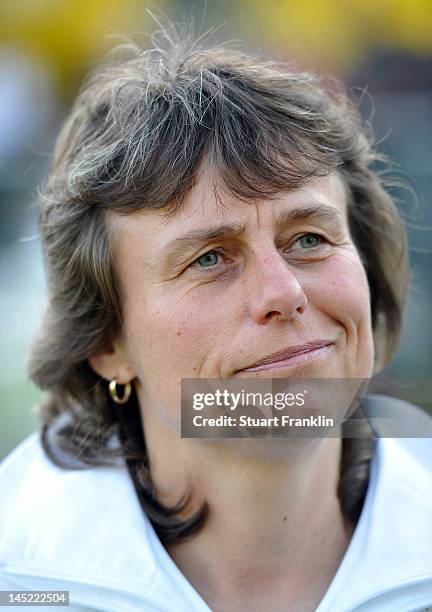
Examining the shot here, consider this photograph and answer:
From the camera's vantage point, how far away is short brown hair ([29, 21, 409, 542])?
2.00m

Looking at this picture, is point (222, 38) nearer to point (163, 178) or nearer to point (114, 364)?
point (114, 364)

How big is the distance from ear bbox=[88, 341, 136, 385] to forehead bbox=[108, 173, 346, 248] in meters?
0.41

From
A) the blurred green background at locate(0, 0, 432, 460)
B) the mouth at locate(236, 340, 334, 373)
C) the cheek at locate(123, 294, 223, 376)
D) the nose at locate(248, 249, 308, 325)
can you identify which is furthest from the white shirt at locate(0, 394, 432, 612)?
the blurred green background at locate(0, 0, 432, 460)

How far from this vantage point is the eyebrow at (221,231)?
1939 millimetres

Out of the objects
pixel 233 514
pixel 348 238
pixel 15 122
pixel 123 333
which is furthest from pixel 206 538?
pixel 15 122

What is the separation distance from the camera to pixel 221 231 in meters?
1.94

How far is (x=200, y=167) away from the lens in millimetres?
1979

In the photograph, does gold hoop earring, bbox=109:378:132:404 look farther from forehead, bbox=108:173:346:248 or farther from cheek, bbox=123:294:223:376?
forehead, bbox=108:173:346:248

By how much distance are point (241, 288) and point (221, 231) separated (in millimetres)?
149

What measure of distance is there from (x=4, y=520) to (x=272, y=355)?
0.91 meters

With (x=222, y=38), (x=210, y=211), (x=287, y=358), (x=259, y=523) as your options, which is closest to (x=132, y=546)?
(x=259, y=523)

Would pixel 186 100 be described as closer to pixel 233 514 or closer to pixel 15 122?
pixel 233 514

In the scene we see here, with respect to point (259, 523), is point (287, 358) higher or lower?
higher

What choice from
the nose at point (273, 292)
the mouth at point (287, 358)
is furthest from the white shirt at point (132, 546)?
the nose at point (273, 292)
